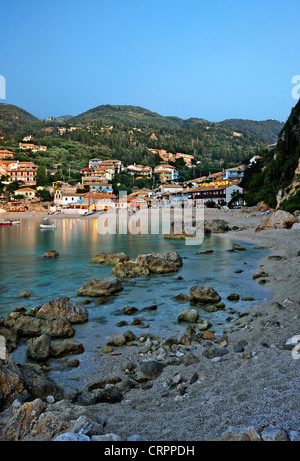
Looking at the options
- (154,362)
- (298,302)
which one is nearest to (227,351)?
(154,362)

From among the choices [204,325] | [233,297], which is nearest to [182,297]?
[233,297]

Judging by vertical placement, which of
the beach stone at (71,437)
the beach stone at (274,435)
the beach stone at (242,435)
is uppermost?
the beach stone at (274,435)

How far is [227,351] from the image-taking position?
26.1ft

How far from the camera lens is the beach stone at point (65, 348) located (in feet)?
28.8

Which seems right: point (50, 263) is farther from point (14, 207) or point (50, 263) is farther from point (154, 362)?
point (14, 207)

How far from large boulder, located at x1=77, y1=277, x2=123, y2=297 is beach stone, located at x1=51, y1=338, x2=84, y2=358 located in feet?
17.9

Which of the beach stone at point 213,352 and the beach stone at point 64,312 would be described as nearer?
the beach stone at point 213,352

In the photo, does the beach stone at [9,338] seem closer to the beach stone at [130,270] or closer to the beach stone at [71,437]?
the beach stone at [71,437]

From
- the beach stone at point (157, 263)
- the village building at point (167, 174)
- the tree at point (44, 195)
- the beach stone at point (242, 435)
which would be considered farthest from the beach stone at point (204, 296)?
the village building at point (167, 174)

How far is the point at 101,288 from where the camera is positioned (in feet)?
48.5

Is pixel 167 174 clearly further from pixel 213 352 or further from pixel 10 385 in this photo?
pixel 10 385

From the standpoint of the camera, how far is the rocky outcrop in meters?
18.6

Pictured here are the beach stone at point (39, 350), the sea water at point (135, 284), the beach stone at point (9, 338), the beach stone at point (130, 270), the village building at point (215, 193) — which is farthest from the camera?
the village building at point (215, 193)
